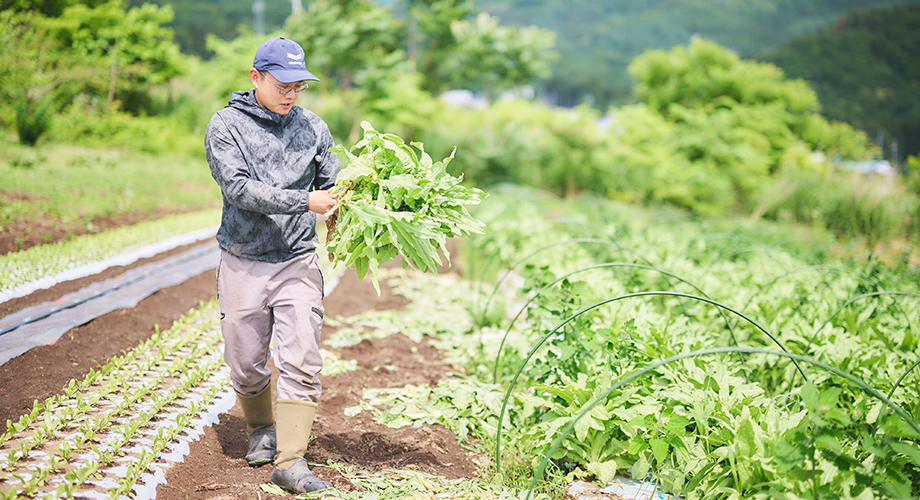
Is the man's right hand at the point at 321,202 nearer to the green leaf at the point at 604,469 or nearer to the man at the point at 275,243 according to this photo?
the man at the point at 275,243

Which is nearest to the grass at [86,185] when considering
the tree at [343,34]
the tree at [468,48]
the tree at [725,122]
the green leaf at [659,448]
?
the green leaf at [659,448]

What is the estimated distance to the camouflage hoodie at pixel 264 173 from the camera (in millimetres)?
2262

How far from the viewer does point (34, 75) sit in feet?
20.9

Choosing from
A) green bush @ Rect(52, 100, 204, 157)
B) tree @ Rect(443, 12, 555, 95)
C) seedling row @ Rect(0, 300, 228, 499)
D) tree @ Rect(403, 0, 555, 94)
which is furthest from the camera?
tree @ Rect(443, 12, 555, 95)

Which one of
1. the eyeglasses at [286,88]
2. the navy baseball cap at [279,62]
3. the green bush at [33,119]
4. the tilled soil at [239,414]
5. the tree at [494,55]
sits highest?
the tree at [494,55]

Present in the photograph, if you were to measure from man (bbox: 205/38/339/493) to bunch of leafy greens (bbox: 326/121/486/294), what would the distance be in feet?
0.46

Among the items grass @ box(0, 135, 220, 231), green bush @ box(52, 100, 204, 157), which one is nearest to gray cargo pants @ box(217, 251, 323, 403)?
grass @ box(0, 135, 220, 231)

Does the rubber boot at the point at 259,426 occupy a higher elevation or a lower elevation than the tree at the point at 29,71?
lower

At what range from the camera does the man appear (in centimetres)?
231

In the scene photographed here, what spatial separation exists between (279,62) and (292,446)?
1625mm

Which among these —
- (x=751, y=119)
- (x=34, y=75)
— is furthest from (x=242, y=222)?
(x=751, y=119)

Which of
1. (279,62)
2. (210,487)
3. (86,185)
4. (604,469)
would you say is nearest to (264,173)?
(279,62)

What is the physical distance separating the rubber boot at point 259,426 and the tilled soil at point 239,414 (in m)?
0.06

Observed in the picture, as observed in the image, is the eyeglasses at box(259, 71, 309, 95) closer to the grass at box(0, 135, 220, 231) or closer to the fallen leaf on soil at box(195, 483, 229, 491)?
the fallen leaf on soil at box(195, 483, 229, 491)
